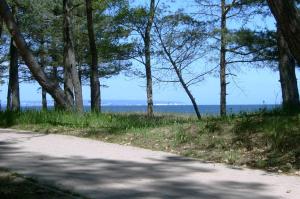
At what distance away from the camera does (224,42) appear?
994 inches

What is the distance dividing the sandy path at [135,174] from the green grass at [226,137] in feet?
1.51

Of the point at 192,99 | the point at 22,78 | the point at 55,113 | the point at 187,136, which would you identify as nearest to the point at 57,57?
the point at 22,78

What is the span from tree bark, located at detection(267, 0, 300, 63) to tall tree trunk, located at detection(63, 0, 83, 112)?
12557 mm

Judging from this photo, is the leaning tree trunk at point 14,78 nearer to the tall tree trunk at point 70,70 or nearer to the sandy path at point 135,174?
the tall tree trunk at point 70,70

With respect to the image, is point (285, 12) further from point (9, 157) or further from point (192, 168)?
point (9, 157)

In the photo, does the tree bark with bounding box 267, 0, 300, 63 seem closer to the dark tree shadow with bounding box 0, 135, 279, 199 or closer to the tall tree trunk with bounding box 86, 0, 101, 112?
the dark tree shadow with bounding box 0, 135, 279, 199

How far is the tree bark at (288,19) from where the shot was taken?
636 cm

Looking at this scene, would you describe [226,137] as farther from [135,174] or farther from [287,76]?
[287,76]

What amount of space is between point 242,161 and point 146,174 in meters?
1.99

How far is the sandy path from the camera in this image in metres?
6.80

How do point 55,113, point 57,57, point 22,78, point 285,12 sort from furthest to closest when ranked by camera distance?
point 22,78 → point 57,57 → point 55,113 → point 285,12

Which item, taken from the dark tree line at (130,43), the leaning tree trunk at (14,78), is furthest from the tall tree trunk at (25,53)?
the leaning tree trunk at (14,78)

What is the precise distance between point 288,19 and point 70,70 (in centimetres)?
1337

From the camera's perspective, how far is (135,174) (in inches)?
312
